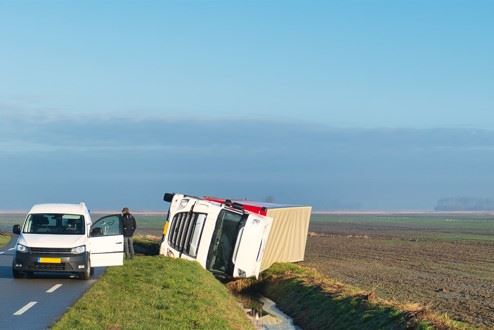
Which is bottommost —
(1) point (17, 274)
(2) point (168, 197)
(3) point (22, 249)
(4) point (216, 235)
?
(1) point (17, 274)

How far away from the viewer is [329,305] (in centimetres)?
2252

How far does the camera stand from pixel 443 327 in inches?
620

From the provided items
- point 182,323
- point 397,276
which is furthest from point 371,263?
point 182,323

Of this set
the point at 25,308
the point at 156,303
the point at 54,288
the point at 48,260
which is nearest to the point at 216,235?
the point at 48,260

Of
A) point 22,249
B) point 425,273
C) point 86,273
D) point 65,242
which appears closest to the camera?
point 22,249

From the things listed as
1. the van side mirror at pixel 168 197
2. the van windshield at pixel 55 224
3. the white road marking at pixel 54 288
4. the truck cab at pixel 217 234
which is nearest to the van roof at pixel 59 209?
the van windshield at pixel 55 224

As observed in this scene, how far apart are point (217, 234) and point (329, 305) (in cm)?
708

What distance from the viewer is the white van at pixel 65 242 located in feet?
78.3

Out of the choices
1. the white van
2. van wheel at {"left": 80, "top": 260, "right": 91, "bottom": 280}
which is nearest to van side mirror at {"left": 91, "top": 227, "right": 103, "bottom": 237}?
the white van

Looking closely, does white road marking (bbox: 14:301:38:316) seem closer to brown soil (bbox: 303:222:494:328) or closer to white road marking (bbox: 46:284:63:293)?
white road marking (bbox: 46:284:63:293)

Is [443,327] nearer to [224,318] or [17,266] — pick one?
[224,318]

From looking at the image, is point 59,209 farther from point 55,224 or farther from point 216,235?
point 216,235

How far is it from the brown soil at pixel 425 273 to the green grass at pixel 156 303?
20.6 feet

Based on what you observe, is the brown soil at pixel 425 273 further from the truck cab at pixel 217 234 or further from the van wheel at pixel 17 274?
the van wheel at pixel 17 274
